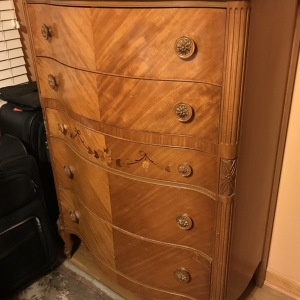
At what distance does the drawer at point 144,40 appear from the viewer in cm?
94

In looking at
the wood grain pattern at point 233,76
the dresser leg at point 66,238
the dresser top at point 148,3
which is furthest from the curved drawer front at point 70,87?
the dresser leg at point 66,238

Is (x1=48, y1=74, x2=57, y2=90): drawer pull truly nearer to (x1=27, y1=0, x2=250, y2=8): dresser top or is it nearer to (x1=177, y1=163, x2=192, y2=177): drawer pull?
(x1=27, y1=0, x2=250, y2=8): dresser top

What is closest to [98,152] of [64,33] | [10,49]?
[64,33]

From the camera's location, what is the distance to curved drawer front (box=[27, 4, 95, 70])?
44.7 inches

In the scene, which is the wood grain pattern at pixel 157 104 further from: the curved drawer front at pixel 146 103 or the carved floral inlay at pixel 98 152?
the carved floral inlay at pixel 98 152

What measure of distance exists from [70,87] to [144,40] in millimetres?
391

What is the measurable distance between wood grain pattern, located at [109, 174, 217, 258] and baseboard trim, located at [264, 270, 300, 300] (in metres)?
0.65

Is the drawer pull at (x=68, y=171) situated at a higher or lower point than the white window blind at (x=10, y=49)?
lower

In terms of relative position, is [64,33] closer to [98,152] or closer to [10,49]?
[98,152]

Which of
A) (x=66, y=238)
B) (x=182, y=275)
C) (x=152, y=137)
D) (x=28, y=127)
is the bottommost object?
(x=66, y=238)

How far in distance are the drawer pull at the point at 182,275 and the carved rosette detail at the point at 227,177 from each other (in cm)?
40

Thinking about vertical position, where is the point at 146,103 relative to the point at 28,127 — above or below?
above

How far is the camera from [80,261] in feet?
6.38

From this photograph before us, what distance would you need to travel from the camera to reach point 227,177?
108cm
